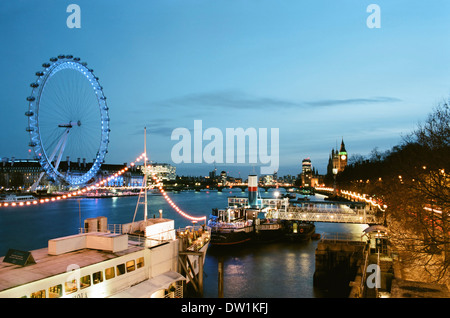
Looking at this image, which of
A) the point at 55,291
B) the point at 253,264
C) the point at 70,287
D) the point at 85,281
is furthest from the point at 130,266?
the point at 253,264

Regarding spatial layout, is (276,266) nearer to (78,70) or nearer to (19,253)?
(19,253)

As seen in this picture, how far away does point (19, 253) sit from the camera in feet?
43.9

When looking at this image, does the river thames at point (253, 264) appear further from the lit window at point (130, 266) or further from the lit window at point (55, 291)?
the lit window at point (55, 291)

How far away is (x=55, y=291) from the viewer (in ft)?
41.0

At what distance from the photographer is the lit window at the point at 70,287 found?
507 inches

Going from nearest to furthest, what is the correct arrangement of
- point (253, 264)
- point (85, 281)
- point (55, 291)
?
point (55, 291), point (85, 281), point (253, 264)

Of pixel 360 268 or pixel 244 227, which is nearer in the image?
pixel 360 268

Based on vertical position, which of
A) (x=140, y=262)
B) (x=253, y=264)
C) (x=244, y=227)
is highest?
(x=140, y=262)

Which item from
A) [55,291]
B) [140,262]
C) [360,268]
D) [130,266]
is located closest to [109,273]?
[130,266]

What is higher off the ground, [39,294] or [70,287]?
[39,294]

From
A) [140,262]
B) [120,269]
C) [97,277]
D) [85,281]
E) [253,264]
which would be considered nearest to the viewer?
[85,281]

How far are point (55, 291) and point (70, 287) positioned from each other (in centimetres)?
62

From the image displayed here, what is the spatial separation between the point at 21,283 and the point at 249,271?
788 inches

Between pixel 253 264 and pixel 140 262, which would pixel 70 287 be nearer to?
pixel 140 262
